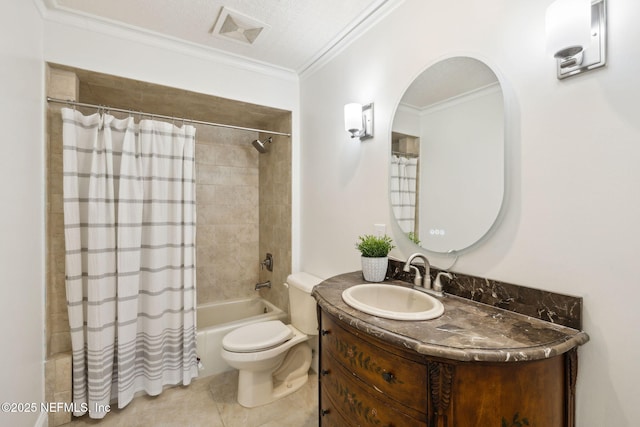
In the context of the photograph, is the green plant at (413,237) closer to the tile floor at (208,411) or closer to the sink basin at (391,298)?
the sink basin at (391,298)

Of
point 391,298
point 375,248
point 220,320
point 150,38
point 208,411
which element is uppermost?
point 150,38

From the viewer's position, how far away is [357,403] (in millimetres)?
1042

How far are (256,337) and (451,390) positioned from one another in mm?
1485

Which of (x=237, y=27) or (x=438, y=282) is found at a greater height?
(x=237, y=27)

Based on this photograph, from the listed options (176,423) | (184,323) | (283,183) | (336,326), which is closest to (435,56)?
(336,326)

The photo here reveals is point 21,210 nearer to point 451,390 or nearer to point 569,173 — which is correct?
point 451,390

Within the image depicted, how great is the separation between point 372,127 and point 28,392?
7.75 ft

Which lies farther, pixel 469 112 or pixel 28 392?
pixel 28 392

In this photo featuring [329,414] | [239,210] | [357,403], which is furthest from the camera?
[239,210]

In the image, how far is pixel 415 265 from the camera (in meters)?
1.46

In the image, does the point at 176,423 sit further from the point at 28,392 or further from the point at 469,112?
the point at 469,112

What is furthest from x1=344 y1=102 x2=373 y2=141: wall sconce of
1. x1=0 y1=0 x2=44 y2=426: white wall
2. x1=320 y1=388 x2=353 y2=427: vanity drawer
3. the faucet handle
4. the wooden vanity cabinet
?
x1=0 y1=0 x2=44 y2=426: white wall

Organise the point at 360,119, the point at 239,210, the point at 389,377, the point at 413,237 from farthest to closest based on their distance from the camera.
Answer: the point at 239,210, the point at 360,119, the point at 413,237, the point at 389,377

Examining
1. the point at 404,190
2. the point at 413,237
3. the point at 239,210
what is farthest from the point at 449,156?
the point at 239,210
